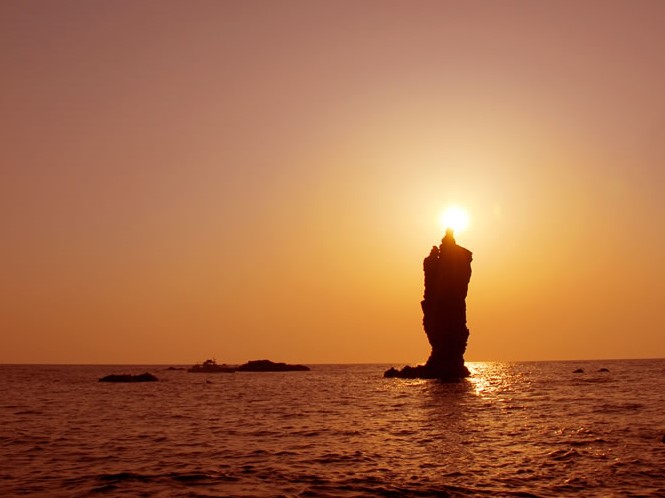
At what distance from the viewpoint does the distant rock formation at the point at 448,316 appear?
109m

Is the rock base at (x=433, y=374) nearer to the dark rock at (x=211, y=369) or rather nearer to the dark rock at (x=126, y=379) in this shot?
the dark rock at (x=126, y=379)

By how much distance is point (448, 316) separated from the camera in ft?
357

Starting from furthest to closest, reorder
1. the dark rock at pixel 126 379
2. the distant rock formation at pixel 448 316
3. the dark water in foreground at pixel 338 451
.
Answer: the dark rock at pixel 126 379
the distant rock formation at pixel 448 316
the dark water in foreground at pixel 338 451

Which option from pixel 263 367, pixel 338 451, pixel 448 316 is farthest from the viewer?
pixel 263 367

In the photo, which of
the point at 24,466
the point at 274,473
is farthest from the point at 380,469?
the point at 24,466

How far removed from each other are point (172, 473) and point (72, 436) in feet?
45.9

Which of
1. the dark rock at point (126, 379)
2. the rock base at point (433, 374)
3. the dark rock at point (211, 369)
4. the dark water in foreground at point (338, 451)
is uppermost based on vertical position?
the dark rock at point (211, 369)

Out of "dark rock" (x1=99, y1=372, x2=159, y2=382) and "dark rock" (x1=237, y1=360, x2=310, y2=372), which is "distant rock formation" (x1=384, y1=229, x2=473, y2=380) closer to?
"dark rock" (x1=99, y1=372, x2=159, y2=382)

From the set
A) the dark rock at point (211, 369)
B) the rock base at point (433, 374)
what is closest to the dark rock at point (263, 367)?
the dark rock at point (211, 369)

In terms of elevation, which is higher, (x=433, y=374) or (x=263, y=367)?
(x=263, y=367)

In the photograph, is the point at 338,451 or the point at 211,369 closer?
the point at 338,451

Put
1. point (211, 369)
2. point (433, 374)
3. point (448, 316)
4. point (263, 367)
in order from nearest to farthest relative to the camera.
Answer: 1. point (448, 316)
2. point (433, 374)
3. point (263, 367)
4. point (211, 369)

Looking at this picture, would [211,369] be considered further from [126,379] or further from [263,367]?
[126,379]

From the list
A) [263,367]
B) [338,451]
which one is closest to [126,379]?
[263,367]
